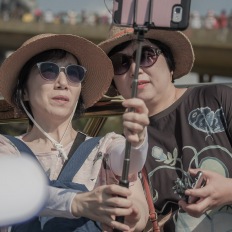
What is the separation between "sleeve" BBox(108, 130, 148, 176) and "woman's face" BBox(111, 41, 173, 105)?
18.4 inches

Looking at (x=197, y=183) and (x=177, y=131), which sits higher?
(x=177, y=131)

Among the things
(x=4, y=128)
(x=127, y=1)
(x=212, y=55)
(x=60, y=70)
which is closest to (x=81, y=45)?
(x=60, y=70)

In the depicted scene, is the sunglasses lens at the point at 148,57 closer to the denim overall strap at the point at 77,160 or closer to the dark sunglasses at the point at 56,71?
the dark sunglasses at the point at 56,71

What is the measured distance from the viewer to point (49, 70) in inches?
109

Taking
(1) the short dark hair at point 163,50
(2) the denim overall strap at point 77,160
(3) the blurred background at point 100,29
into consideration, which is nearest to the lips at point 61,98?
(2) the denim overall strap at point 77,160

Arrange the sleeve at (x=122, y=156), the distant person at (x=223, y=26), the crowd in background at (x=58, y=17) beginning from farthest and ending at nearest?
the crowd in background at (x=58, y=17) → the distant person at (x=223, y=26) → the sleeve at (x=122, y=156)

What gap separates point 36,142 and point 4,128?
179 cm

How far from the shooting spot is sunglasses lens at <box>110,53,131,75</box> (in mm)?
3219

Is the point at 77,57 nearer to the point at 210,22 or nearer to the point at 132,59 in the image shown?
the point at 132,59

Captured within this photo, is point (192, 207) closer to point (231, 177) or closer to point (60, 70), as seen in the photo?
point (231, 177)

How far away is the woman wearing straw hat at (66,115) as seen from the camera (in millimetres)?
2389

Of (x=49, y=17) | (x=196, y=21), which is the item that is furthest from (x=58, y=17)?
(x=196, y=21)

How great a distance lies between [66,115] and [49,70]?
0.20 m

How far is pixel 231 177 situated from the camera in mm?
2971
